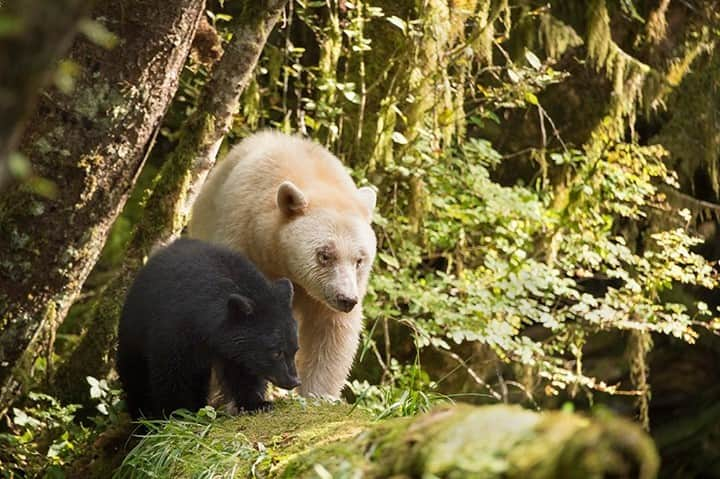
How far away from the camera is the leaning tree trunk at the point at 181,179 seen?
22.0ft

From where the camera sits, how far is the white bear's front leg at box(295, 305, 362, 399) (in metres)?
6.20

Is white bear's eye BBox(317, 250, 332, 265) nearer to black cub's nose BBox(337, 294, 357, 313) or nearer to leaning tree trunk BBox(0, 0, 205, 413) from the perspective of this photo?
black cub's nose BBox(337, 294, 357, 313)

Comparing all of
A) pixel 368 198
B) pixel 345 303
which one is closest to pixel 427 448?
pixel 345 303

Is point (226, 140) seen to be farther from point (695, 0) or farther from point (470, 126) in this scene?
point (695, 0)

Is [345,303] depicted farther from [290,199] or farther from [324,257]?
[290,199]

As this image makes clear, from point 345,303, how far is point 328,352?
1.38 ft

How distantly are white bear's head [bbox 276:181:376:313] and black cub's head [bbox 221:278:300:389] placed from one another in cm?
105

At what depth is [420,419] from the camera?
2760 millimetres

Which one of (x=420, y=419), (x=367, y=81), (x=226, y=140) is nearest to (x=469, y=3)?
(x=367, y=81)

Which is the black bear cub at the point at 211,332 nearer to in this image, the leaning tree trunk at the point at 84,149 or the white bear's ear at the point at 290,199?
the leaning tree trunk at the point at 84,149

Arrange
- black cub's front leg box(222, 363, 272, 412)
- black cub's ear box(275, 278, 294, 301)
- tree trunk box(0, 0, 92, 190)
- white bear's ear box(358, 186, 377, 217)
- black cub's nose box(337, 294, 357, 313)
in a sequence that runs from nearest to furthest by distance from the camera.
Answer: tree trunk box(0, 0, 92, 190)
black cub's front leg box(222, 363, 272, 412)
black cub's ear box(275, 278, 294, 301)
black cub's nose box(337, 294, 357, 313)
white bear's ear box(358, 186, 377, 217)

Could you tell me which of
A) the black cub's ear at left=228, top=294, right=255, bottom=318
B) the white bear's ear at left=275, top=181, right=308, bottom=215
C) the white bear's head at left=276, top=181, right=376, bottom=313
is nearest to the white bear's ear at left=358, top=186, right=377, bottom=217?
the white bear's head at left=276, top=181, right=376, bottom=313

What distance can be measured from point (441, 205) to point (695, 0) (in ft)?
14.5

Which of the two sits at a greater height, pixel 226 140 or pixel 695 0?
pixel 695 0
